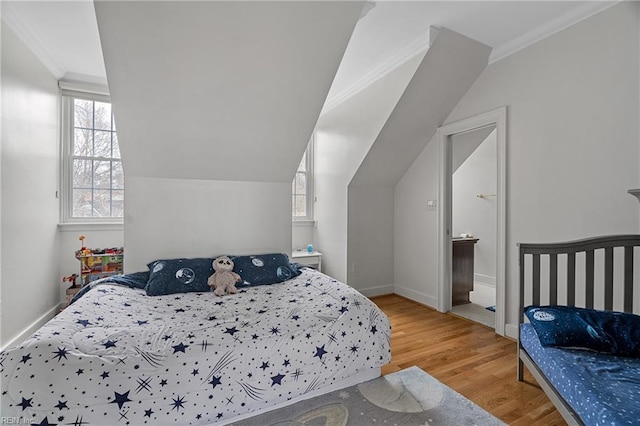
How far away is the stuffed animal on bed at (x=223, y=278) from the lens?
238cm

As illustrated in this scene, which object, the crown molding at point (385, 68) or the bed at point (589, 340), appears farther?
the crown molding at point (385, 68)

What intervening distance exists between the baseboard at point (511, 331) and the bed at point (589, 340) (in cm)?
45

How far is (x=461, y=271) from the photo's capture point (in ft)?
12.6

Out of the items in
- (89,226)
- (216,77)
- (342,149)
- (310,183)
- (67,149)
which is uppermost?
(216,77)

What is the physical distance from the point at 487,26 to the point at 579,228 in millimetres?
1800

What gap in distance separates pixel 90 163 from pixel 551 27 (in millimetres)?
4805

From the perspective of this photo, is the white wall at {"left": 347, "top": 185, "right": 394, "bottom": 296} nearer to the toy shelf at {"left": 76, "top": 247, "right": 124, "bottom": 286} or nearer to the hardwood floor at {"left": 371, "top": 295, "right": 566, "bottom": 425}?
the hardwood floor at {"left": 371, "top": 295, "right": 566, "bottom": 425}

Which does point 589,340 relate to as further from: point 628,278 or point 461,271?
point 461,271

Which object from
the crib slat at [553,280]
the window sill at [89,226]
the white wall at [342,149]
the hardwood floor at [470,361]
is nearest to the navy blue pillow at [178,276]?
the window sill at [89,226]

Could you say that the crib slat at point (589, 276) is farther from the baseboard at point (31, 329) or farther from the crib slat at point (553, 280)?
the baseboard at point (31, 329)

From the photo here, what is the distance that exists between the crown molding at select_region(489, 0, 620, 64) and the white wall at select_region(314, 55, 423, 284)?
84 centimetres

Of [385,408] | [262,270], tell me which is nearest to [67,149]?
[262,270]

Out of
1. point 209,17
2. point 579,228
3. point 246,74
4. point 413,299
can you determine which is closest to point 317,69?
point 246,74

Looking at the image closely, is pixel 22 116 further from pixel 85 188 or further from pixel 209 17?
pixel 209 17
